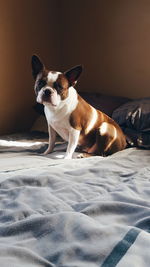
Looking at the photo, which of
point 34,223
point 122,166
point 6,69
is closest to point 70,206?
point 34,223

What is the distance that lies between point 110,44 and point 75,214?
2.07 m

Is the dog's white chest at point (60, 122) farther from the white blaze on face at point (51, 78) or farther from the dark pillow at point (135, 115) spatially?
the dark pillow at point (135, 115)

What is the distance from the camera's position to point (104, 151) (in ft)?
6.23

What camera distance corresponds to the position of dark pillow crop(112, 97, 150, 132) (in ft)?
6.68

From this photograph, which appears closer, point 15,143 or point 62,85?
point 62,85

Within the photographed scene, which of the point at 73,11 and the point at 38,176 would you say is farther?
the point at 73,11

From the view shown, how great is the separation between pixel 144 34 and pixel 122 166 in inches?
53.3

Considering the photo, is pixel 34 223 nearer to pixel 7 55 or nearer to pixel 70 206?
pixel 70 206

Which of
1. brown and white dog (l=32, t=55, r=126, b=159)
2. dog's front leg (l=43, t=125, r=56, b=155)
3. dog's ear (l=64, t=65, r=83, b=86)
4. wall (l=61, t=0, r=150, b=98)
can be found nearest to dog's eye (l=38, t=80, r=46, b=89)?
brown and white dog (l=32, t=55, r=126, b=159)

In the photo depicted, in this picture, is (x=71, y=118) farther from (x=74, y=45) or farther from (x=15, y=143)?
(x=74, y=45)

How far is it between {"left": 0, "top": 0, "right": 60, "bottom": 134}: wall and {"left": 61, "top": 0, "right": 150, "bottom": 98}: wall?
0.53 ft

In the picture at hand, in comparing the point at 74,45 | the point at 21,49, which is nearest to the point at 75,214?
the point at 21,49

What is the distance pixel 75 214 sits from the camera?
840mm

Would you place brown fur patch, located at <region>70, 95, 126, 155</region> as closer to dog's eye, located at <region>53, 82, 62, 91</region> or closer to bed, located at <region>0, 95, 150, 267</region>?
dog's eye, located at <region>53, 82, 62, 91</region>
